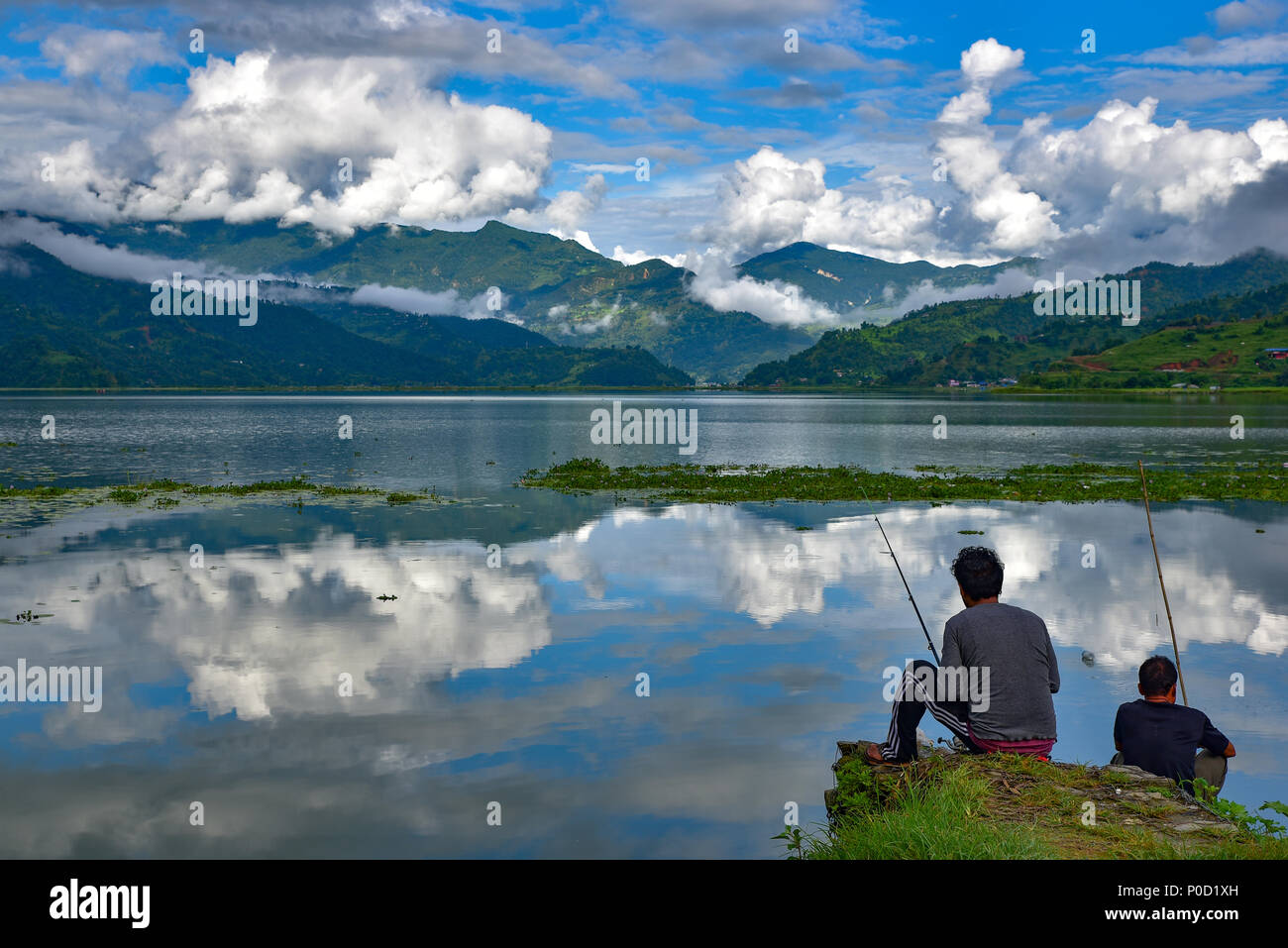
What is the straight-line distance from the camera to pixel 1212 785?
457 inches

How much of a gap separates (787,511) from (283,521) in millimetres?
22258

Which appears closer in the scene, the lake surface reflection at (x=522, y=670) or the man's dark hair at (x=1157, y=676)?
the man's dark hair at (x=1157, y=676)

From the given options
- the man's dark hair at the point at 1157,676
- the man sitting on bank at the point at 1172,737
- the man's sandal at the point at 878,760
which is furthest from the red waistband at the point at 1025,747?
the man's dark hair at the point at 1157,676

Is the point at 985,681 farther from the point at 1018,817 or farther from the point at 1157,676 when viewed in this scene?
the point at 1157,676

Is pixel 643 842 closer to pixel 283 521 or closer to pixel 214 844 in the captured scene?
pixel 214 844

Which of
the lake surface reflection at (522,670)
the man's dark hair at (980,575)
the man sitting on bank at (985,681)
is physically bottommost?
the lake surface reflection at (522,670)

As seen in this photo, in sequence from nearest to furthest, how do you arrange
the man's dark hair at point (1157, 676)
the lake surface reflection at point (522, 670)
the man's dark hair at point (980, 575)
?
1. the man's dark hair at point (1157, 676)
2. the man's dark hair at point (980, 575)
3. the lake surface reflection at point (522, 670)

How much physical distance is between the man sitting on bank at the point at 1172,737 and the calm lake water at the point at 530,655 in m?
1.87

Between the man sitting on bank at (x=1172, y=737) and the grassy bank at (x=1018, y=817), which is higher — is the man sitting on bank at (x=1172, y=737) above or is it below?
above

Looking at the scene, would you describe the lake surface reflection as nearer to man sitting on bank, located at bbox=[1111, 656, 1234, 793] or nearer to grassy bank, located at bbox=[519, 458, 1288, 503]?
man sitting on bank, located at bbox=[1111, 656, 1234, 793]

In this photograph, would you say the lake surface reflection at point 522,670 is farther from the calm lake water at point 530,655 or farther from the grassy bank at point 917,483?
the grassy bank at point 917,483

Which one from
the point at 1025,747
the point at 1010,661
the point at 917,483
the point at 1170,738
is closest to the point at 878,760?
the point at 1025,747

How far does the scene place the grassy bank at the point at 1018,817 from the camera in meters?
9.41
